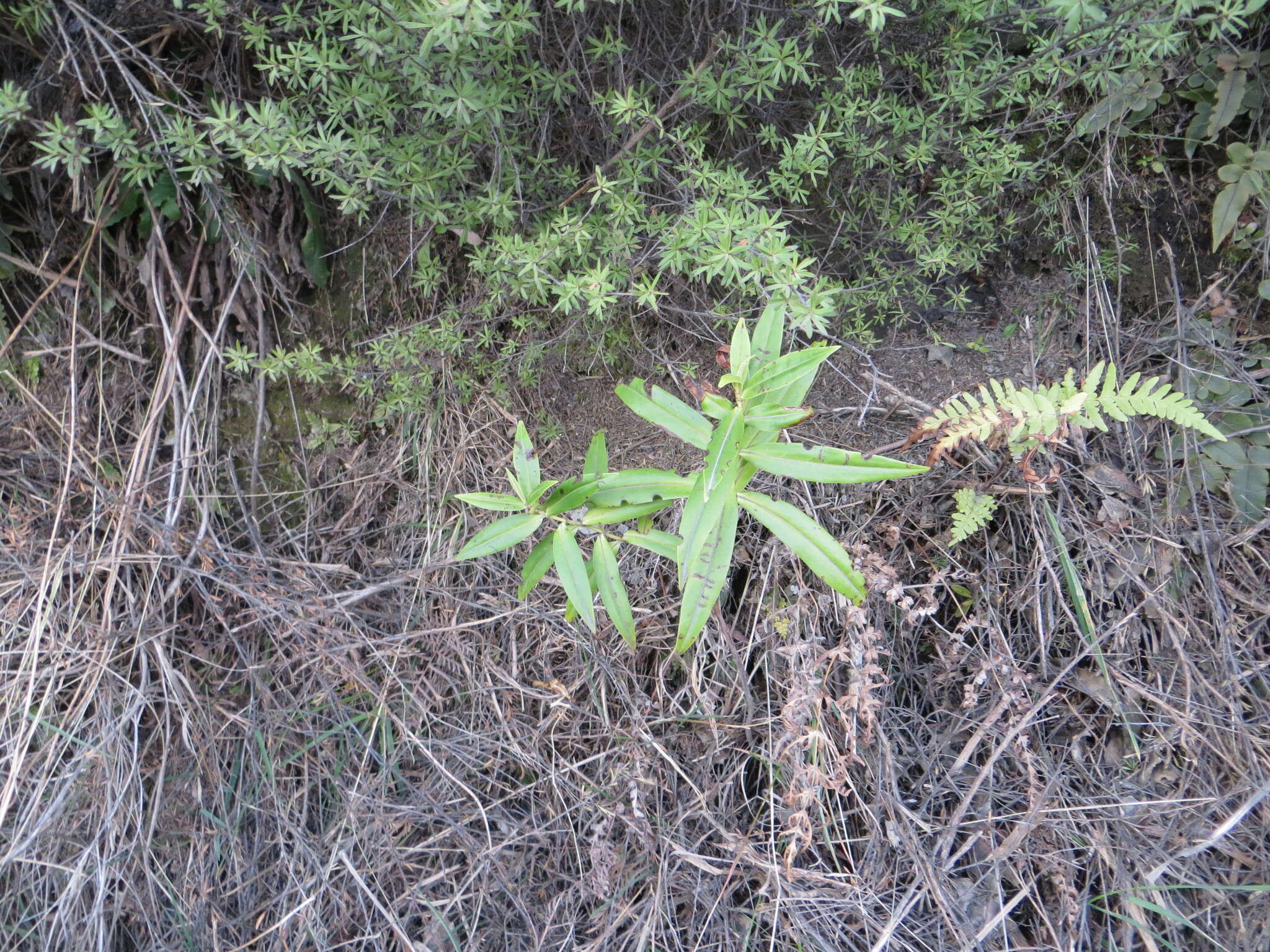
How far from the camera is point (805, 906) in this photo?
2.05 metres

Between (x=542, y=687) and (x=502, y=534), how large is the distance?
0.86 m

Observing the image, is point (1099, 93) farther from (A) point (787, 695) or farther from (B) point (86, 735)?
(B) point (86, 735)

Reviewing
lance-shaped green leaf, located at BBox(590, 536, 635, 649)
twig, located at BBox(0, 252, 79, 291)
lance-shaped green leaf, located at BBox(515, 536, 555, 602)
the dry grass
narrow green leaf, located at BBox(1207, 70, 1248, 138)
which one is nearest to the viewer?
lance-shaped green leaf, located at BBox(590, 536, 635, 649)

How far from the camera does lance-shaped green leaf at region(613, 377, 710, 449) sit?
5.18 feet

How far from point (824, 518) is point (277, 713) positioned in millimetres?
1874

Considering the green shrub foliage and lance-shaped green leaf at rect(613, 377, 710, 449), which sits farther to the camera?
the green shrub foliage

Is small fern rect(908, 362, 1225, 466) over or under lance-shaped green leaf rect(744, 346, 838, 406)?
under

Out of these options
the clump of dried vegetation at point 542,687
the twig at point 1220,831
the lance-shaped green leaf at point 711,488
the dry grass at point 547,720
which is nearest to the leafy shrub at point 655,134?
the clump of dried vegetation at point 542,687

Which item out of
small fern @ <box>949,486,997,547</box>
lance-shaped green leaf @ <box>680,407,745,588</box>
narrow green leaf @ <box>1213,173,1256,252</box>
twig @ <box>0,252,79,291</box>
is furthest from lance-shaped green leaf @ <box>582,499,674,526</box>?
twig @ <box>0,252,79,291</box>

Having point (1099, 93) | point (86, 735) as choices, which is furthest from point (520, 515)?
point (1099, 93)

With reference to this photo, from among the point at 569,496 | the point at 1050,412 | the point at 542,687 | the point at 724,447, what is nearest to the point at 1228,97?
the point at 1050,412

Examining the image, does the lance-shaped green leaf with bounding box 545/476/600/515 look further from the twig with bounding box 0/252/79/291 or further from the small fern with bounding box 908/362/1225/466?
the twig with bounding box 0/252/79/291

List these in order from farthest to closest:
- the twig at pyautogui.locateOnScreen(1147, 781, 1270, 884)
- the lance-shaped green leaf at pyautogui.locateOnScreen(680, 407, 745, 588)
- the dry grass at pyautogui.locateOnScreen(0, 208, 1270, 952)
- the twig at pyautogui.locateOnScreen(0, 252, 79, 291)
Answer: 1. the twig at pyautogui.locateOnScreen(0, 252, 79, 291)
2. the dry grass at pyautogui.locateOnScreen(0, 208, 1270, 952)
3. the twig at pyautogui.locateOnScreen(1147, 781, 1270, 884)
4. the lance-shaped green leaf at pyautogui.locateOnScreen(680, 407, 745, 588)

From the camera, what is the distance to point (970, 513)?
81.4 inches
